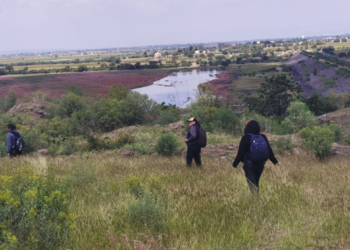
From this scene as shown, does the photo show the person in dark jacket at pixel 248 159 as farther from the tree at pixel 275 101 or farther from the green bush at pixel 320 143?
the tree at pixel 275 101

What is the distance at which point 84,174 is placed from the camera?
6.49 meters

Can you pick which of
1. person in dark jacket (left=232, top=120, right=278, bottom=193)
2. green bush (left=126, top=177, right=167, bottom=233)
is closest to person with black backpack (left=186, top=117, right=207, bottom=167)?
person in dark jacket (left=232, top=120, right=278, bottom=193)

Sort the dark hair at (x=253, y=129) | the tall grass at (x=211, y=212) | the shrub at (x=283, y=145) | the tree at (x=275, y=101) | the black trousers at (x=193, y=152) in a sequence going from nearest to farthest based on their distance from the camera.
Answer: the tall grass at (x=211, y=212)
the dark hair at (x=253, y=129)
the black trousers at (x=193, y=152)
the shrub at (x=283, y=145)
the tree at (x=275, y=101)

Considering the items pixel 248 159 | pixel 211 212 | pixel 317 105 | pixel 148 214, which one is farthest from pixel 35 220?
pixel 317 105

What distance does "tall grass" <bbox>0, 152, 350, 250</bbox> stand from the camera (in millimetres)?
3652

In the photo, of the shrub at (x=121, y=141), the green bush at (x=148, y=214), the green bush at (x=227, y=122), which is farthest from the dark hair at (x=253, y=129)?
the green bush at (x=227, y=122)

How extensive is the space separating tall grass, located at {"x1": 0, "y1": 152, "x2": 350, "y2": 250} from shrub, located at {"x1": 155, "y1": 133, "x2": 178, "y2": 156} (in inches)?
167

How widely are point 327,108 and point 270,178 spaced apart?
31206 millimetres

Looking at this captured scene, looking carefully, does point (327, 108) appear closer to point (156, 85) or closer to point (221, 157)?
point (221, 157)

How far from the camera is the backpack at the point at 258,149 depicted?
5062mm

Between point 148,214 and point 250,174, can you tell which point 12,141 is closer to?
point 148,214

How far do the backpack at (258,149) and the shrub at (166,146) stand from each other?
5995 millimetres

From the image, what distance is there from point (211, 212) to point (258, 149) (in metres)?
1.32

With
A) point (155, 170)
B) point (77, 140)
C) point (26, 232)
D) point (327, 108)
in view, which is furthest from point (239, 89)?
point (26, 232)
